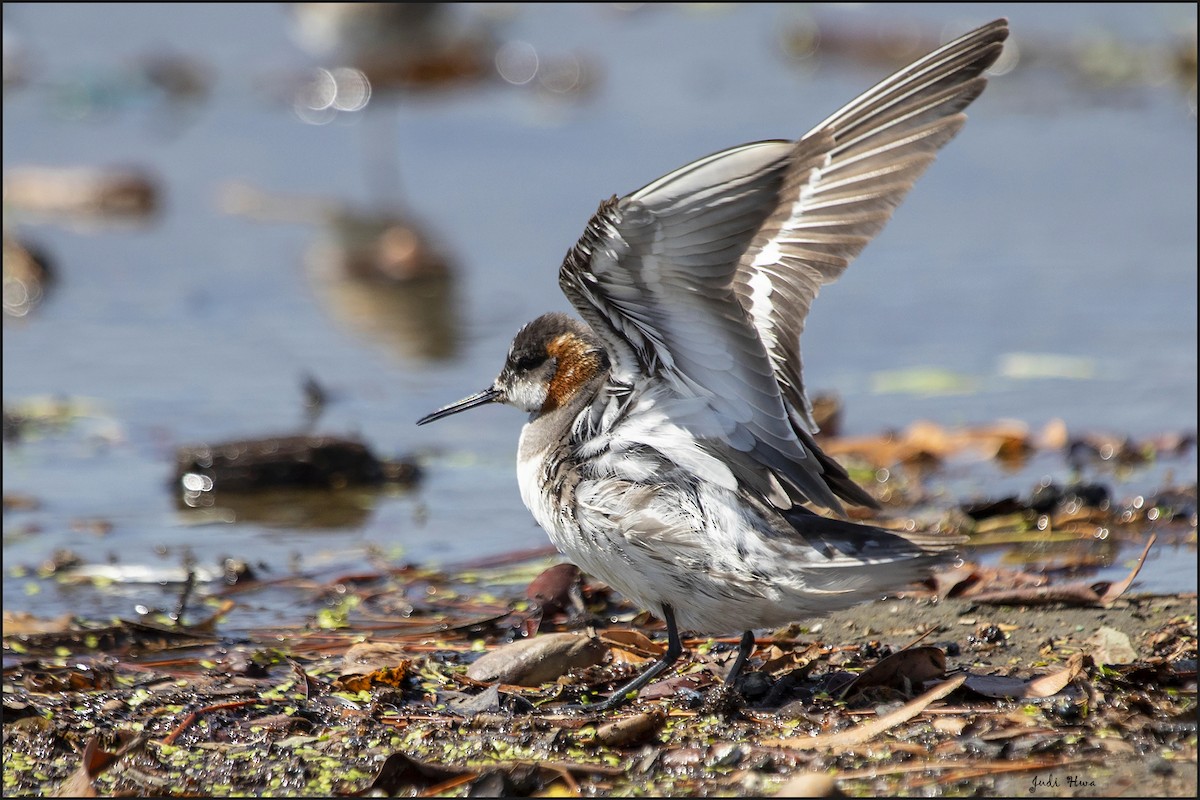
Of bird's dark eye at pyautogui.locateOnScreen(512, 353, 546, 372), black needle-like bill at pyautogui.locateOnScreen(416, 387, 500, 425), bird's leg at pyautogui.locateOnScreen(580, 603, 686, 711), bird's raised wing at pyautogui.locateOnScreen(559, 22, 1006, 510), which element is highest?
bird's raised wing at pyautogui.locateOnScreen(559, 22, 1006, 510)

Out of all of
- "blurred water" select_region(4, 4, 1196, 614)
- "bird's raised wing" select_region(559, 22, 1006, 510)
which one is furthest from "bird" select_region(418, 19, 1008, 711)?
"blurred water" select_region(4, 4, 1196, 614)

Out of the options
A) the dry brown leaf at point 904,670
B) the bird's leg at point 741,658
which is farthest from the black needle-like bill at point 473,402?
the dry brown leaf at point 904,670

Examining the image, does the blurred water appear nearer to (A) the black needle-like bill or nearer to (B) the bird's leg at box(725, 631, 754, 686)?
(A) the black needle-like bill

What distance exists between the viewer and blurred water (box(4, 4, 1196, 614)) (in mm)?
7816

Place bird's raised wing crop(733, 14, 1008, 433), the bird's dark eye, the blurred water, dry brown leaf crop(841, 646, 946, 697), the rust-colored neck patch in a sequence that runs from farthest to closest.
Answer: the blurred water → the bird's dark eye → the rust-colored neck patch → bird's raised wing crop(733, 14, 1008, 433) → dry brown leaf crop(841, 646, 946, 697)

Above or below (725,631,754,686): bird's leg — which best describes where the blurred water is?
above

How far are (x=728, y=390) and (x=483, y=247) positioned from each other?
8.00 m

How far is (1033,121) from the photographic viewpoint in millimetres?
14992

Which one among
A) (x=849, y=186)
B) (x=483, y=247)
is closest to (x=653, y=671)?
(x=849, y=186)

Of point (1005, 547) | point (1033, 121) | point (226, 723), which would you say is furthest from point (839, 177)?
point (1033, 121)

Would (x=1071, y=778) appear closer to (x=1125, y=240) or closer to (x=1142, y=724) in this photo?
(x=1142, y=724)

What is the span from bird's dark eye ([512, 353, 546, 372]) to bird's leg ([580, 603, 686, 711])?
1110 mm

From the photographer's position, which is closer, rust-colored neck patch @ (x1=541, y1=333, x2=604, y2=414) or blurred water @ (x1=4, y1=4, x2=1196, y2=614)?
rust-colored neck patch @ (x1=541, y1=333, x2=604, y2=414)

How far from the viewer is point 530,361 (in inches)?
218
